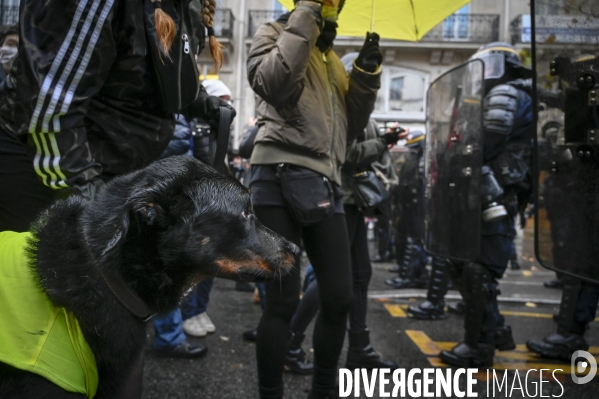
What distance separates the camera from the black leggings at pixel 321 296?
8.63ft

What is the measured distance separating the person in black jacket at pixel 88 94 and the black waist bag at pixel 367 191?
198 cm

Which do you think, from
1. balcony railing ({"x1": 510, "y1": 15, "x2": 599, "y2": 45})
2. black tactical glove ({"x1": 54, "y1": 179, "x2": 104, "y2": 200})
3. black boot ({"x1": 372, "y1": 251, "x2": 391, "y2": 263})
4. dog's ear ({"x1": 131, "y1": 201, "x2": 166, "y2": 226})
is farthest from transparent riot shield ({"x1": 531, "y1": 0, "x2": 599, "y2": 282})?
black boot ({"x1": 372, "y1": 251, "x2": 391, "y2": 263})

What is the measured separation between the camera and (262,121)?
281 centimetres

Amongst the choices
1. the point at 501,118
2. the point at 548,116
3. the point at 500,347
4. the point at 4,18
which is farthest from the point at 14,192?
the point at 4,18

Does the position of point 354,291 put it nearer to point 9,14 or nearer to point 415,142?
point 415,142

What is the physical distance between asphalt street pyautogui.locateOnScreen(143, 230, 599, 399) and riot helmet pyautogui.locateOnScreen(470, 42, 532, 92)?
6.50 ft

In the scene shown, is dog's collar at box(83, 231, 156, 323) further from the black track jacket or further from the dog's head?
the black track jacket

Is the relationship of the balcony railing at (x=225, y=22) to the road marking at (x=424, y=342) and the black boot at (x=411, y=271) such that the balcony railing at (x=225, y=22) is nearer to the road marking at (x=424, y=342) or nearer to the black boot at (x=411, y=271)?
the black boot at (x=411, y=271)

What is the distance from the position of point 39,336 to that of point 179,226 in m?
0.46

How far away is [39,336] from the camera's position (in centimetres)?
150

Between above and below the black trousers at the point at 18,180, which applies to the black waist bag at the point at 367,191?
below

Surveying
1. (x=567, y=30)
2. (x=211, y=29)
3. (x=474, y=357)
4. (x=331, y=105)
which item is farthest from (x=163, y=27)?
(x=474, y=357)

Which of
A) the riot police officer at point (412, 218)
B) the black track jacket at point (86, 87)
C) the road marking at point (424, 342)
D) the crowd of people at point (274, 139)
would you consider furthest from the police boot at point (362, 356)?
the riot police officer at point (412, 218)

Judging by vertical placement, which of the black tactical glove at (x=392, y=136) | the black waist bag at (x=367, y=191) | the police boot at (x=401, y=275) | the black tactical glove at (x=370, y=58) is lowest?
the police boot at (x=401, y=275)
